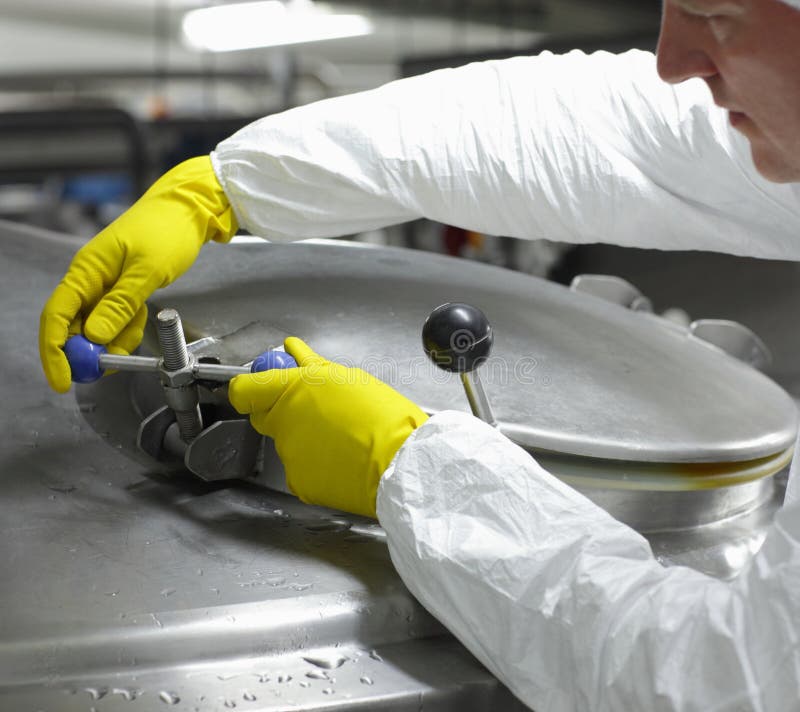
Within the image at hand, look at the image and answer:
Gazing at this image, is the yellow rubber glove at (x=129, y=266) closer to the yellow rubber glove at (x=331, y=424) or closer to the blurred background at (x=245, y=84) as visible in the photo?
the yellow rubber glove at (x=331, y=424)

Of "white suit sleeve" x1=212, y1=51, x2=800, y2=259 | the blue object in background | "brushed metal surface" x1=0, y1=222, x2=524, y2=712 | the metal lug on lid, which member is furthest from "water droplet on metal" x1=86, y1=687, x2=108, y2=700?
the blue object in background

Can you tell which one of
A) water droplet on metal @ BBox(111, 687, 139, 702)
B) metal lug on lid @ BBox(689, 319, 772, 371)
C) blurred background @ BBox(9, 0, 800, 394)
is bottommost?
blurred background @ BBox(9, 0, 800, 394)

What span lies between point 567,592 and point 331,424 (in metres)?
0.27

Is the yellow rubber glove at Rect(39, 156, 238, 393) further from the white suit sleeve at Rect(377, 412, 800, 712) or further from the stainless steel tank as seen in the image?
the white suit sleeve at Rect(377, 412, 800, 712)

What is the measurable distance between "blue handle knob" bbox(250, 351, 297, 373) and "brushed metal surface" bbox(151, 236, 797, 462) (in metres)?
0.07

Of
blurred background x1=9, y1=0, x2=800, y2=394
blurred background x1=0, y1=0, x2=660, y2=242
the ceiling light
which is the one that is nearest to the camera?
blurred background x1=9, y1=0, x2=800, y2=394

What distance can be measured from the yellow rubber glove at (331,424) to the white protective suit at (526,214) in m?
0.04

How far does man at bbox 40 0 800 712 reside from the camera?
0.66 metres

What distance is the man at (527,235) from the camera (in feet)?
2.16

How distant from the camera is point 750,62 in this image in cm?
70

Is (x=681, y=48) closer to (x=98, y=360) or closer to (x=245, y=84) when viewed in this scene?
(x=98, y=360)

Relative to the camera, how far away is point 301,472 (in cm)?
87

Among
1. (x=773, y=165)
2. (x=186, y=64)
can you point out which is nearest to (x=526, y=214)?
(x=773, y=165)

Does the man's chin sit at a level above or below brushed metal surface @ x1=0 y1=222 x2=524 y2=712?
above
